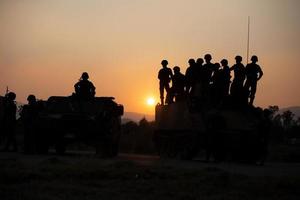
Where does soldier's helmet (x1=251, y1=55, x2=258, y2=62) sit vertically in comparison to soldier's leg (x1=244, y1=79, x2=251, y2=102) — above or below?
above

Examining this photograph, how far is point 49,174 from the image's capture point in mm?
12422

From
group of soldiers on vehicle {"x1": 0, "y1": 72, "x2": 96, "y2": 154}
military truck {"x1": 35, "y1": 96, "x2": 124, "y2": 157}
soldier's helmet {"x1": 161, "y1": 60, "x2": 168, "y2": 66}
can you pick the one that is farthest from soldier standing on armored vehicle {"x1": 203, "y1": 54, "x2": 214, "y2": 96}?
group of soldiers on vehicle {"x1": 0, "y1": 72, "x2": 96, "y2": 154}

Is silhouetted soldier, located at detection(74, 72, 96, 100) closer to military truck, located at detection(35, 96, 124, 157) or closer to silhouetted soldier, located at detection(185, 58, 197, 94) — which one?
military truck, located at detection(35, 96, 124, 157)

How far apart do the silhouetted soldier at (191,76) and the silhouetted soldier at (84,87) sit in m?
3.30

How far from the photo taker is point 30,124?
2270cm

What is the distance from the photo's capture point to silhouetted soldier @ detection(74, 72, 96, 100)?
24.4 meters

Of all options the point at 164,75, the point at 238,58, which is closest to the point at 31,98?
the point at 164,75

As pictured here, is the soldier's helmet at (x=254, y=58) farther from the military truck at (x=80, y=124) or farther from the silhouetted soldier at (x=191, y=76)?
the military truck at (x=80, y=124)

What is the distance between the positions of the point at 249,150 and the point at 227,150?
71cm

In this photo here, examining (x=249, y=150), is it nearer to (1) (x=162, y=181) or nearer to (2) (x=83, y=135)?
(2) (x=83, y=135)

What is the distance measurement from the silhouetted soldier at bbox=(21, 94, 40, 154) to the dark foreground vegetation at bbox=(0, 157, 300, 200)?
894 centimetres

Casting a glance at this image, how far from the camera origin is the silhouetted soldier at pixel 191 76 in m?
23.1

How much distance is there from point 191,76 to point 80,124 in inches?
151

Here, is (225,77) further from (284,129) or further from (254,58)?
(284,129)
